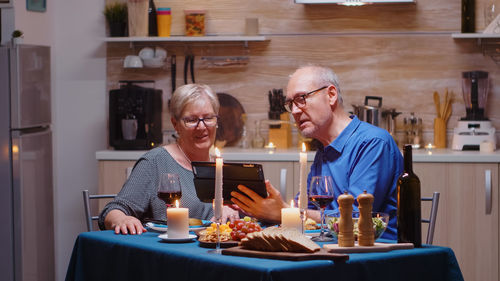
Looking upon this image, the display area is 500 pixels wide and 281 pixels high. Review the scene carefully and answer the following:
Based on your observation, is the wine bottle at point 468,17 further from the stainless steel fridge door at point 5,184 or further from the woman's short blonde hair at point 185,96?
the stainless steel fridge door at point 5,184

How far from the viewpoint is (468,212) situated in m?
Answer: 4.32

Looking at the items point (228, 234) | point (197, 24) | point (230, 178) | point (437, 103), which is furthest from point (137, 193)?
point (437, 103)

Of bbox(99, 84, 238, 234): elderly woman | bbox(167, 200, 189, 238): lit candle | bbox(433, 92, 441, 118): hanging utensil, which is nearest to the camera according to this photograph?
bbox(167, 200, 189, 238): lit candle

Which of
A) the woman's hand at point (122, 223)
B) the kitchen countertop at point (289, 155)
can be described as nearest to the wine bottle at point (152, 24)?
the kitchen countertop at point (289, 155)

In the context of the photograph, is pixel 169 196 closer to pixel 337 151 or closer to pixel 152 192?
pixel 152 192

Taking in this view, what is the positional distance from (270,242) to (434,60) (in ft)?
10.5

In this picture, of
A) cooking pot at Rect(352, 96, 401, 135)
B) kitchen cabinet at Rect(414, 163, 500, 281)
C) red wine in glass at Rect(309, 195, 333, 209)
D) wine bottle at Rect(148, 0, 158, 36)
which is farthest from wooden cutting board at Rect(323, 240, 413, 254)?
wine bottle at Rect(148, 0, 158, 36)

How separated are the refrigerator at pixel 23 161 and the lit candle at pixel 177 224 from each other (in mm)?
2249

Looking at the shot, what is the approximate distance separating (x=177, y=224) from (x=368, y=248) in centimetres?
61

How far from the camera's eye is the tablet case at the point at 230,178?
249cm

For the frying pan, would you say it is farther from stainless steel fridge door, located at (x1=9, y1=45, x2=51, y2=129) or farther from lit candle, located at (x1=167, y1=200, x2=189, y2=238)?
lit candle, located at (x1=167, y1=200, x2=189, y2=238)

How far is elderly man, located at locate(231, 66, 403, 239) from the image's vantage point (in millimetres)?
2613

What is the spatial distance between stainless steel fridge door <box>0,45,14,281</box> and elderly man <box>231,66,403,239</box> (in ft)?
6.50

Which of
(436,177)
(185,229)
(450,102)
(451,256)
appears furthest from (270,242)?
(450,102)
